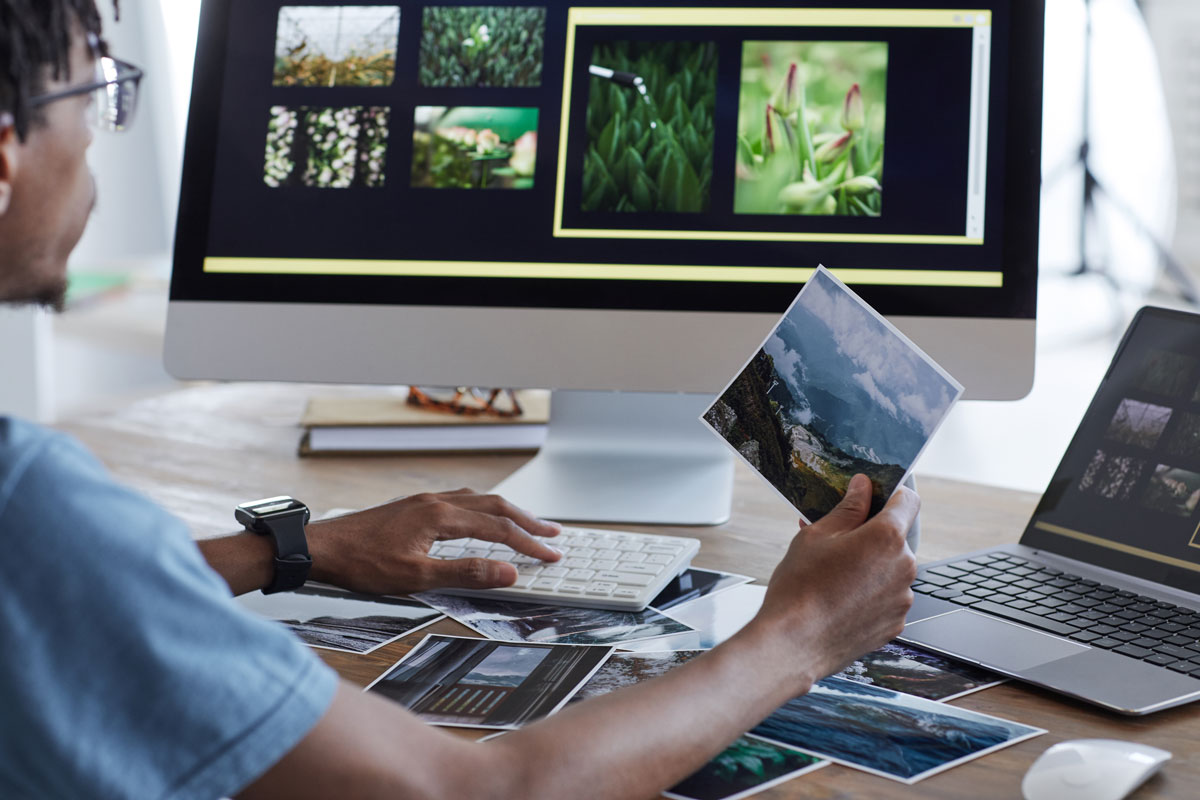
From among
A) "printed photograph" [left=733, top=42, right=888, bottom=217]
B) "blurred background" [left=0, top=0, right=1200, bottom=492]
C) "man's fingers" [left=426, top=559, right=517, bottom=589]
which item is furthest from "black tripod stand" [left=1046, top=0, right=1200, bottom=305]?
"man's fingers" [left=426, top=559, right=517, bottom=589]

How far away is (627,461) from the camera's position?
3.76ft

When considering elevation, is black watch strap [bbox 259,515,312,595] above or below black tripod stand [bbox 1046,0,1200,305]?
below

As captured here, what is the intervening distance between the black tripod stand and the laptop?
7.27 feet

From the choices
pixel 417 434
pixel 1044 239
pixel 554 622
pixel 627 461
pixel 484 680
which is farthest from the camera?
pixel 1044 239

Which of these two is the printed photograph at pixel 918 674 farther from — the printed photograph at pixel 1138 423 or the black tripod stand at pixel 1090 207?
the black tripod stand at pixel 1090 207

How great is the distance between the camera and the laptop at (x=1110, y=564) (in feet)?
2.27

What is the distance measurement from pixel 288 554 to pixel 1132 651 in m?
0.60

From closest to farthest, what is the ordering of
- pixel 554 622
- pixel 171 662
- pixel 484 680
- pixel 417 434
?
pixel 171 662 → pixel 484 680 → pixel 554 622 → pixel 417 434

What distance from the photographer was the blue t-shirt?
0.42m

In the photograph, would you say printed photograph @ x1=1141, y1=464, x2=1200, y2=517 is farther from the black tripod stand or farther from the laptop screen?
the black tripod stand

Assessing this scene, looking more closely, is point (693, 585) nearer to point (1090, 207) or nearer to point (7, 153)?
point (7, 153)

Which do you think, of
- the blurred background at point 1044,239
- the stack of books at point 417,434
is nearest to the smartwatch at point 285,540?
the stack of books at point 417,434

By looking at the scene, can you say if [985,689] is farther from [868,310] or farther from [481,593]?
[481,593]

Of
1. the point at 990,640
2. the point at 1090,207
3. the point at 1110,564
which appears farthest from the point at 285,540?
the point at 1090,207
